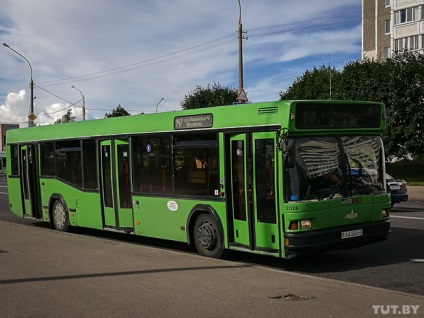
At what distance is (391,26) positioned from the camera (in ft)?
193

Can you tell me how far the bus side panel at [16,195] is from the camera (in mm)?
14492

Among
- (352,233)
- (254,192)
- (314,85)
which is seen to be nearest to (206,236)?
(254,192)

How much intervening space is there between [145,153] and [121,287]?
13.4ft

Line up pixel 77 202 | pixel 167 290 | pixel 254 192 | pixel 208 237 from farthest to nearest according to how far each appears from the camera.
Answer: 1. pixel 77 202
2. pixel 208 237
3. pixel 254 192
4. pixel 167 290

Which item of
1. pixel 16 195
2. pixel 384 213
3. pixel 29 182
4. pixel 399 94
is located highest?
pixel 399 94

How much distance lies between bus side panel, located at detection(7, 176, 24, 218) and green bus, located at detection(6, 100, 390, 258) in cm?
419

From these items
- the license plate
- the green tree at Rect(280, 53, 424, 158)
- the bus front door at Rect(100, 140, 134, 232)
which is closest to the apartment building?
the green tree at Rect(280, 53, 424, 158)

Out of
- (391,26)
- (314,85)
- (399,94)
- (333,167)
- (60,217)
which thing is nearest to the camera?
(333,167)

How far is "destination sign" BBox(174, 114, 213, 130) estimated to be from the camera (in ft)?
29.6

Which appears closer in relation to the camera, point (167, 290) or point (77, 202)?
point (167, 290)

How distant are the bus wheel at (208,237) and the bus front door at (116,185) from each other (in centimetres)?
203

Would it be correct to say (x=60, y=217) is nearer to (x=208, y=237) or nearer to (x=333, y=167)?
(x=208, y=237)

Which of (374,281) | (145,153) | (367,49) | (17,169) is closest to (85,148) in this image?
(145,153)

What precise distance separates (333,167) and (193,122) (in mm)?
2652
